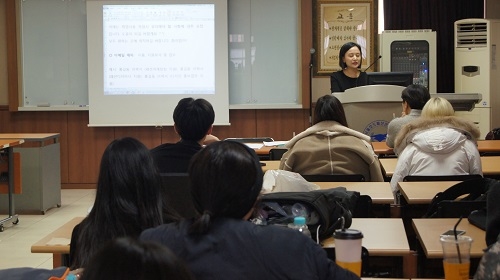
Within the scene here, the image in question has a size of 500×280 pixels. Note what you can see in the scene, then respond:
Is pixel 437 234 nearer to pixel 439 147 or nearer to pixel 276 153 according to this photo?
pixel 439 147

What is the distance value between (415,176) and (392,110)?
4.75 feet

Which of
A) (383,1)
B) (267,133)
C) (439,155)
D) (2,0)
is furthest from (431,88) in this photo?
(2,0)

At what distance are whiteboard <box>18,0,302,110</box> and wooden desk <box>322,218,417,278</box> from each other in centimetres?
569

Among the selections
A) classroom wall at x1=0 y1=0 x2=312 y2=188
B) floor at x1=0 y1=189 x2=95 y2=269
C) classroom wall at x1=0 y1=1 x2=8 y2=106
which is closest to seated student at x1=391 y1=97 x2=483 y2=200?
floor at x1=0 y1=189 x2=95 y2=269

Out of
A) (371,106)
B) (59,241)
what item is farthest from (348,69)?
(59,241)

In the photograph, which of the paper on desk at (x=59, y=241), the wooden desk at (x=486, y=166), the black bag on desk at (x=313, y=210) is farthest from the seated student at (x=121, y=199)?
the wooden desk at (x=486, y=166)

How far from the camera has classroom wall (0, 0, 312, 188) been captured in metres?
8.78

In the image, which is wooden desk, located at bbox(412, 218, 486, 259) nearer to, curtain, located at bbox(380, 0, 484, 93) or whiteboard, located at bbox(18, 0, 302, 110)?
whiteboard, located at bbox(18, 0, 302, 110)

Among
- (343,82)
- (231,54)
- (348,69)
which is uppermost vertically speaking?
(231,54)

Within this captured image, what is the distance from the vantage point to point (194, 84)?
865 cm

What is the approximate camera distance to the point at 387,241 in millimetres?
2740

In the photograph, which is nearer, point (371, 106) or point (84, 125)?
point (371, 106)

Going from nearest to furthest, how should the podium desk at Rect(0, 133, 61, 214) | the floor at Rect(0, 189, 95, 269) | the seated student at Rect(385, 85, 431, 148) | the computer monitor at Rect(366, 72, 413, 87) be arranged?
the floor at Rect(0, 189, 95, 269) < the seated student at Rect(385, 85, 431, 148) < the computer monitor at Rect(366, 72, 413, 87) < the podium desk at Rect(0, 133, 61, 214)

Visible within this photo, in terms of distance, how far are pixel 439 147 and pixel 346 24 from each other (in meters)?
4.52
